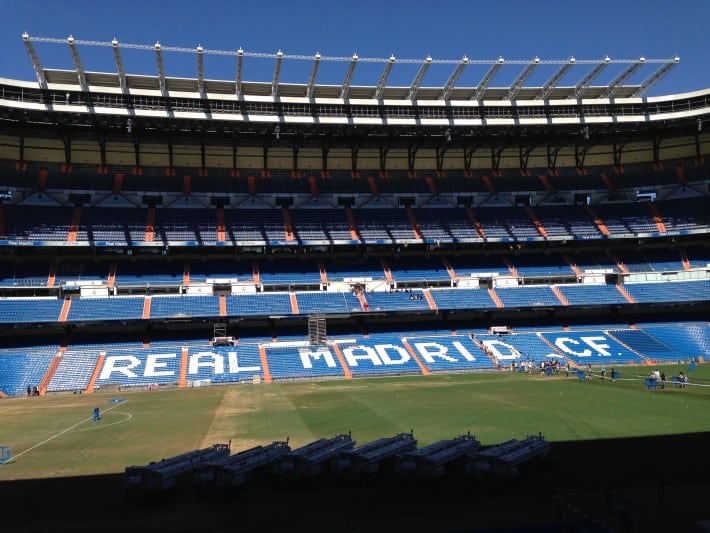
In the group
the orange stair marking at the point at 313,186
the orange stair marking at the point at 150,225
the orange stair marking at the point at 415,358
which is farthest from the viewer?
the orange stair marking at the point at 313,186

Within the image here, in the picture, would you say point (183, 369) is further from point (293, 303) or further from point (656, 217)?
point (656, 217)

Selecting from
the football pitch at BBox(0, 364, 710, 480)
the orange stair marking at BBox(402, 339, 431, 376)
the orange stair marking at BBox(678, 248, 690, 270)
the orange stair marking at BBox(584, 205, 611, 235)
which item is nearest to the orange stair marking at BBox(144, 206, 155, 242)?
the football pitch at BBox(0, 364, 710, 480)

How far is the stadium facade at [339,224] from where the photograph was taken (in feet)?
163

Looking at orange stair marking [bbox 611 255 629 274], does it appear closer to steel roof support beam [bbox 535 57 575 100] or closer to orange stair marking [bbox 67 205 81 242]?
steel roof support beam [bbox 535 57 575 100]

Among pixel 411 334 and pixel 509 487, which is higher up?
pixel 411 334

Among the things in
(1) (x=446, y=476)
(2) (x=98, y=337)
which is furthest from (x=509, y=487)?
(2) (x=98, y=337)

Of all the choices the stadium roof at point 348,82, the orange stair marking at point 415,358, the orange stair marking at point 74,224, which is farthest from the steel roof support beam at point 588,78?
the orange stair marking at point 74,224

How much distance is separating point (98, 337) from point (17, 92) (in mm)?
23468

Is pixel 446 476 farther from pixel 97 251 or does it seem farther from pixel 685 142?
pixel 685 142

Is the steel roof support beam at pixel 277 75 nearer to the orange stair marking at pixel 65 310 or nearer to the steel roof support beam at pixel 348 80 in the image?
the steel roof support beam at pixel 348 80

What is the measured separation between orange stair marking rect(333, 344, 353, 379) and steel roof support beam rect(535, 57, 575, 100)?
33471mm

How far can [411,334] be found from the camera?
54938mm

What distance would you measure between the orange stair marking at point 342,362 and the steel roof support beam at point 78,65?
3315cm

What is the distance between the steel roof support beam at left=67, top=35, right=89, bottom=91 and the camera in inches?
1690
